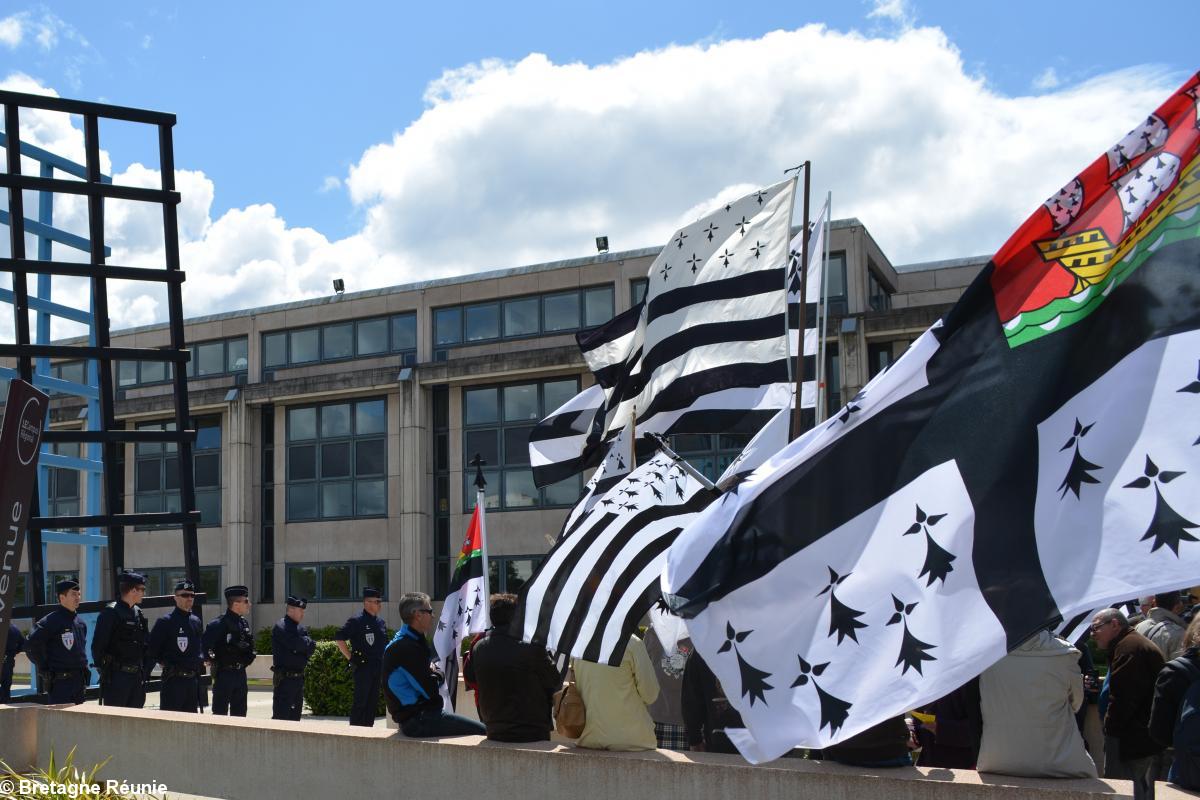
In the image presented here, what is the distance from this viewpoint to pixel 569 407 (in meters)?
13.1

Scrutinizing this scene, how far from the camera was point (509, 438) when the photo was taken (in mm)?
33469

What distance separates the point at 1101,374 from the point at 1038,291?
45 cm

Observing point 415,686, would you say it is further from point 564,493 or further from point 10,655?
point 564,493

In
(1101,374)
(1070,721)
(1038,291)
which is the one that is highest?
(1038,291)

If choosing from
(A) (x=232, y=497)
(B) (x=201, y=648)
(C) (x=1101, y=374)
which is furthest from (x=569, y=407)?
(A) (x=232, y=497)

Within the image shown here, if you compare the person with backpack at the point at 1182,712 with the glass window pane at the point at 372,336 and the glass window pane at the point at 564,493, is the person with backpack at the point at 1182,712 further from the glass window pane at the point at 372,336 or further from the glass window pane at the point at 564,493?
the glass window pane at the point at 372,336

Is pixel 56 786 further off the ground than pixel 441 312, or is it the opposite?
pixel 441 312

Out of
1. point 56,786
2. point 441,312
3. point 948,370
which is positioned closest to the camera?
point 948,370

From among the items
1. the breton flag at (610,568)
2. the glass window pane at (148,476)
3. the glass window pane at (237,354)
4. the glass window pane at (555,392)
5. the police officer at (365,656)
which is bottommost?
the police officer at (365,656)

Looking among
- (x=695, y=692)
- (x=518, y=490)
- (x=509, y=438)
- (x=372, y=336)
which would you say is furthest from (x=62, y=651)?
(x=372, y=336)

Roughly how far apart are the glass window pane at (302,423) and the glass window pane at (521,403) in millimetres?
6215

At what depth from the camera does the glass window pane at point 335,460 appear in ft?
116

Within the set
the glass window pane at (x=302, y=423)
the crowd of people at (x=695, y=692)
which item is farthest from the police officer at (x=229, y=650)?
the glass window pane at (x=302, y=423)

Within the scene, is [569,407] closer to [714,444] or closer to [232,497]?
[714,444]
